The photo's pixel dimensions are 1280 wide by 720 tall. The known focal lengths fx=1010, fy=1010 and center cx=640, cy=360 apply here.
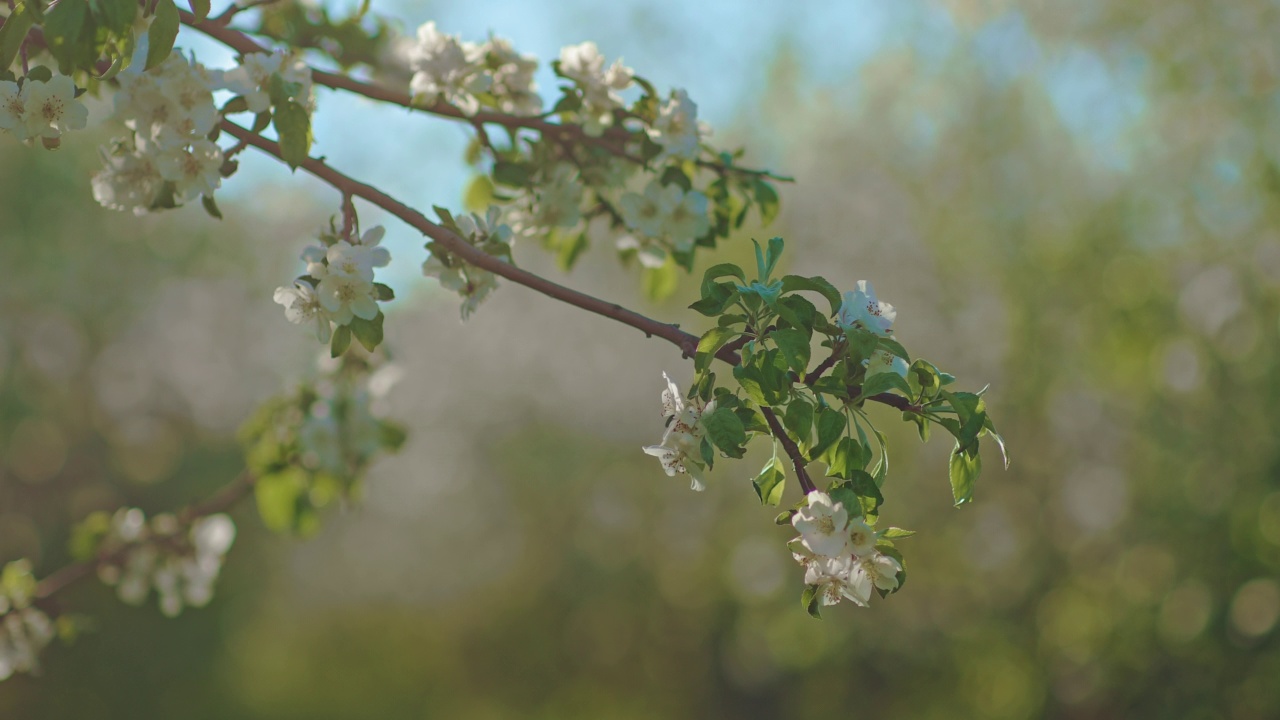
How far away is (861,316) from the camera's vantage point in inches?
35.2

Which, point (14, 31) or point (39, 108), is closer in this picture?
point (14, 31)

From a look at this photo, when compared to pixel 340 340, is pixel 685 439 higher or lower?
higher

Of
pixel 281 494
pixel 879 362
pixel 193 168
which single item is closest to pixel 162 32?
pixel 193 168

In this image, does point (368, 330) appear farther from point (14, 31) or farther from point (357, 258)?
point (14, 31)

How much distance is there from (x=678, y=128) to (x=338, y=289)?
22.1 inches

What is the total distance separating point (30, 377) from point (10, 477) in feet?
2.56

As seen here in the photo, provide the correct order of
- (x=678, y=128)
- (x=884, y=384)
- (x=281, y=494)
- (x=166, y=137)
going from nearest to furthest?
(x=884, y=384)
(x=166, y=137)
(x=678, y=128)
(x=281, y=494)

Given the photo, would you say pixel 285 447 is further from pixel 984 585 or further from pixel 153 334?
pixel 153 334

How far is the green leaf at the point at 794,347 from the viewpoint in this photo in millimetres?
810

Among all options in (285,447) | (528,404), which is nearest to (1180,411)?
(285,447)

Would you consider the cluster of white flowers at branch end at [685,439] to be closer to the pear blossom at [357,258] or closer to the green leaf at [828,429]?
the green leaf at [828,429]

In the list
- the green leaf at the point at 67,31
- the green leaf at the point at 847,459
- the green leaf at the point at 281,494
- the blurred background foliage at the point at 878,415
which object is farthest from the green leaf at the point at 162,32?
the blurred background foliage at the point at 878,415

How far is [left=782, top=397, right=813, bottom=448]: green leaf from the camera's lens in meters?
0.81

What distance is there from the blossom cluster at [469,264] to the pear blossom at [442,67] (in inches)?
11.4
